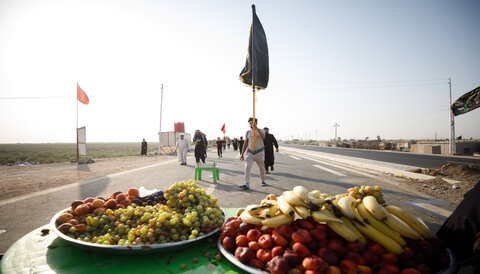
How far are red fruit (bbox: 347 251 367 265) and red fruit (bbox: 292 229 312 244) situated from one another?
291 millimetres

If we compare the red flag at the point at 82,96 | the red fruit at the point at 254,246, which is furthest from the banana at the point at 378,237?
the red flag at the point at 82,96

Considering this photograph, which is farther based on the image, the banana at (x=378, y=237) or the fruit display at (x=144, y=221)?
the fruit display at (x=144, y=221)

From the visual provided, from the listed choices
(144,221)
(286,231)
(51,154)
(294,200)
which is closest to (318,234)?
(286,231)

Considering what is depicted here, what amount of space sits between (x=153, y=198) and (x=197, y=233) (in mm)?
1300

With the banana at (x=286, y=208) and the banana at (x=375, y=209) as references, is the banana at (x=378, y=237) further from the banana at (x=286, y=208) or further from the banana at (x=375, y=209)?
the banana at (x=286, y=208)

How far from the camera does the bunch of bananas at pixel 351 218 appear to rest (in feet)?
5.68

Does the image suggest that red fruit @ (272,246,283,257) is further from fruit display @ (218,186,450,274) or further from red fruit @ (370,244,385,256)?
red fruit @ (370,244,385,256)

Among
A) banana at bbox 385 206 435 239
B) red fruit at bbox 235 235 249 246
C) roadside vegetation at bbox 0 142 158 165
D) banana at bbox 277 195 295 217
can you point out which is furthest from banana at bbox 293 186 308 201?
roadside vegetation at bbox 0 142 158 165

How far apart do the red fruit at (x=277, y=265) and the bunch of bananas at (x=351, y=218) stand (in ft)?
1.12

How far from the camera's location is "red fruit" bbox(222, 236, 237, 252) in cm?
197

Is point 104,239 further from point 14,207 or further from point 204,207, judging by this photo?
point 14,207

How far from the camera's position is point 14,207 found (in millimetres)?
5156

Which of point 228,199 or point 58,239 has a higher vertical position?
point 58,239

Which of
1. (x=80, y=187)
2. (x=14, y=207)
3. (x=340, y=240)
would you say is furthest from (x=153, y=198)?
(x=80, y=187)
